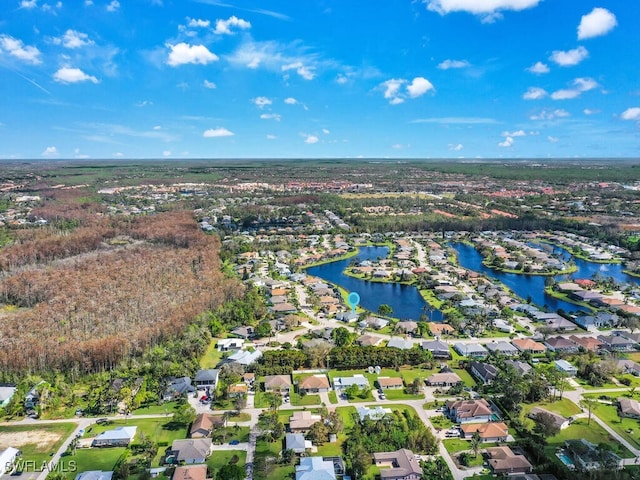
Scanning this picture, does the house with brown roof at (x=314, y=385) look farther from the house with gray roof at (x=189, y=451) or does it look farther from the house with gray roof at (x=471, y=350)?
the house with gray roof at (x=471, y=350)

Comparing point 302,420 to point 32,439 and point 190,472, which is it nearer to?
point 190,472

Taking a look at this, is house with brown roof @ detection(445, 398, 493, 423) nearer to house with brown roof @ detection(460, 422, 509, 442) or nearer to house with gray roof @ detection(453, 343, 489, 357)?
house with brown roof @ detection(460, 422, 509, 442)

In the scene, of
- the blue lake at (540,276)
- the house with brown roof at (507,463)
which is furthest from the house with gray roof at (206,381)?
the blue lake at (540,276)

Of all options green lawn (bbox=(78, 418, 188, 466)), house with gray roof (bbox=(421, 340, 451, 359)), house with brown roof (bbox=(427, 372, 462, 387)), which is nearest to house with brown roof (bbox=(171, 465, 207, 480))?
green lawn (bbox=(78, 418, 188, 466))

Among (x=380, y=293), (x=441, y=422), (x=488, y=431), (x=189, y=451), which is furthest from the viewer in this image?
(x=380, y=293)

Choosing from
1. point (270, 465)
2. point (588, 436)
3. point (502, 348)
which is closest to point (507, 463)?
point (588, 436)

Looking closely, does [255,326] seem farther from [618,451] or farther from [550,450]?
[618,451]

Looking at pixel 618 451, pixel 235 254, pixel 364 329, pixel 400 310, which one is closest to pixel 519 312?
pixel 400 310
